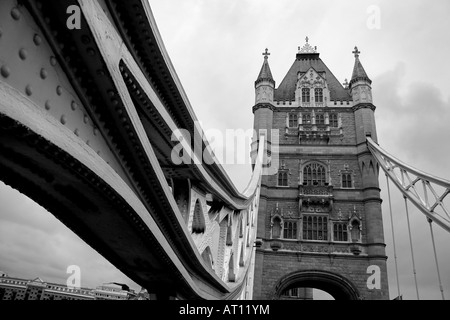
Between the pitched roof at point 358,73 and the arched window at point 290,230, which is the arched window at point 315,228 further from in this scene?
the pitched roof at point 358,73

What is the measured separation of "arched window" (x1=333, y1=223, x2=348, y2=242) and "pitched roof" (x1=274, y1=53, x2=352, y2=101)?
939 cm

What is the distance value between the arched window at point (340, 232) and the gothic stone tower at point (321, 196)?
0.06m

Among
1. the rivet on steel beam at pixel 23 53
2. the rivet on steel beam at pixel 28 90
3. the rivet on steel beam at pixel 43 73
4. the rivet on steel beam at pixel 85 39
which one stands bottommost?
the rivet on steel beam at pixel 28 90

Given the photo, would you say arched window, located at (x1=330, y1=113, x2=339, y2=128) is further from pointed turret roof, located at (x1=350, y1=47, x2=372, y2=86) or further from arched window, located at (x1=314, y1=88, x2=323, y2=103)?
pointed turret roof, located at (x1=350, y1=47, x2=372, y2=86)

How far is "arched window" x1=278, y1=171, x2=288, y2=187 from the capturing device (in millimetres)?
22172

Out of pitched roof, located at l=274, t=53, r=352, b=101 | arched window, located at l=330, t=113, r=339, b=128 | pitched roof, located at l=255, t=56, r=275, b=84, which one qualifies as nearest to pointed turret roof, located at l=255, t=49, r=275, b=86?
pitched roof, located at l=255, t=56, r=275, b=84

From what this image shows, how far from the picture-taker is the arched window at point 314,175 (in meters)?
22.1

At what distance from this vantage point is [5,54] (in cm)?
179

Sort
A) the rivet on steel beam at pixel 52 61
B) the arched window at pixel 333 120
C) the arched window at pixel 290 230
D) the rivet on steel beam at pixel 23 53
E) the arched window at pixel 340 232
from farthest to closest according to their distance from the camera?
1. the arched window at pixel 333 120
2. the arched window at pixel 290 230
3. the arched window at pixel 340 232
4. the rivet on steel beam at pixel 52 61
5. the rivet on steel beam at pixel 23 53

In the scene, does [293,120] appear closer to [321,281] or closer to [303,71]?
[303,71]

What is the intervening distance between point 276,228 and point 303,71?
1328cm

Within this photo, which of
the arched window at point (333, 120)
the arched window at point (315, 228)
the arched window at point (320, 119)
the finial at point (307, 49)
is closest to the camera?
the arched window at point (315, 228)

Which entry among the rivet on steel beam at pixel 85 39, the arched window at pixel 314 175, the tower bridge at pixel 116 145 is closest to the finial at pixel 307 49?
the arched window at pixel 314 175
